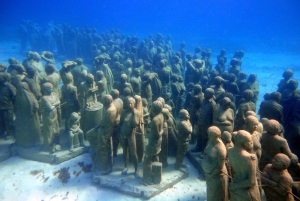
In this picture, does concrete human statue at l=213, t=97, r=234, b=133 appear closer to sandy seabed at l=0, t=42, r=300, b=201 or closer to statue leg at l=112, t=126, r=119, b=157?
sandy seabed at l=0, t=42, r=300, b=201

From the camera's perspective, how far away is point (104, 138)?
7.13 metres

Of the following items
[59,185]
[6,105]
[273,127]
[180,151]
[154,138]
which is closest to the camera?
[273,127]

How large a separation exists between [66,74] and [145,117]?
4.18 m

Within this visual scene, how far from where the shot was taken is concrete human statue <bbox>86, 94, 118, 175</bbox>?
695cm

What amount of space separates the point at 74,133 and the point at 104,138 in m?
2.15

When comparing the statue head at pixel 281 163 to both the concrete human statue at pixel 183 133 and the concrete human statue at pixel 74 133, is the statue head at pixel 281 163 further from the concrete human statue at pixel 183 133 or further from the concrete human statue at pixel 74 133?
the concrete human statue at pixel 74 133

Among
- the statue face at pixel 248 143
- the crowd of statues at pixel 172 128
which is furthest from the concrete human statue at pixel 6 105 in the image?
the statue face at pixel 248 143

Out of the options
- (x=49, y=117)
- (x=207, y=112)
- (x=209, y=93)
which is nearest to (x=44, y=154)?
(x=49, y=117)

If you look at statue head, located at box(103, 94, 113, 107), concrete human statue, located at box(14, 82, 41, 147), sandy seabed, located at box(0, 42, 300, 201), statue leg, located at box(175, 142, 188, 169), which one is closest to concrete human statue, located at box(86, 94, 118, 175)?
statue head, located at box(103, 94, 113, 107)

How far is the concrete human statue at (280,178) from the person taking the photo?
4.46m

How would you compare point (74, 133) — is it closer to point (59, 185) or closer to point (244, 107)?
point (59, 185)

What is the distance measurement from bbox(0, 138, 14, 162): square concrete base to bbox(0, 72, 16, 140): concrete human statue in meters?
0.23

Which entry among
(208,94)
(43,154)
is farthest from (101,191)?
(208,94)

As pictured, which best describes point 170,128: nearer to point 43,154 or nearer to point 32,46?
point 43,154
